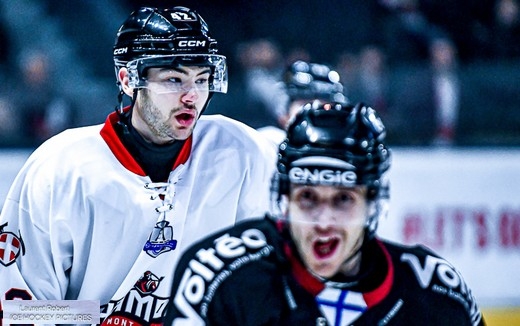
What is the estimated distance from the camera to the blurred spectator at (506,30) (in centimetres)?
596

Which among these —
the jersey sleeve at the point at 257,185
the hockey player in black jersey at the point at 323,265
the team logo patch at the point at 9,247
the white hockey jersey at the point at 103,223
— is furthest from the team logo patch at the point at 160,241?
the hockey player in black jersey at the point at 323,265

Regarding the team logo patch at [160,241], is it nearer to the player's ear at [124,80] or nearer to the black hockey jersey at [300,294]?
the player's ear at [124,80]

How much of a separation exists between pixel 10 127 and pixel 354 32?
2.01 meters

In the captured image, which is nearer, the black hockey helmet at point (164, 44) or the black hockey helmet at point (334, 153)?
the black hockey helmet at point (334, 153)

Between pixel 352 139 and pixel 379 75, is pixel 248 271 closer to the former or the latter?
pixel 352 139

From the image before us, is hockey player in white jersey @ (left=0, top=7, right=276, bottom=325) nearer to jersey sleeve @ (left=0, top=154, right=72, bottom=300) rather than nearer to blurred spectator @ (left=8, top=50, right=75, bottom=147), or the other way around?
jersey sleeve @ (left=0, top=154, right=72, bottom=300)

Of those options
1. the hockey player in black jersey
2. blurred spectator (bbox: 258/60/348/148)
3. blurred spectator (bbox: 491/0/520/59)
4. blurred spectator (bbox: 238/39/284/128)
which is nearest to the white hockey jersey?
the hockey player in black jersey

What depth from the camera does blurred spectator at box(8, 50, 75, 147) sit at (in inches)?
202

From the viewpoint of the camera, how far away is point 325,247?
5.70 feet

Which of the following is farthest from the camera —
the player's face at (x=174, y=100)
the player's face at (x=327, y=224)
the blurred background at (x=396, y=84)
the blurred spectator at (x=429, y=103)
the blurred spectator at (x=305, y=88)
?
the blurred spectator at (x=429, y=103)

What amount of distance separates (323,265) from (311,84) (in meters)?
2.20

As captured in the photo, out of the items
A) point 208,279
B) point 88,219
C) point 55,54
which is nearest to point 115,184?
point 88,219

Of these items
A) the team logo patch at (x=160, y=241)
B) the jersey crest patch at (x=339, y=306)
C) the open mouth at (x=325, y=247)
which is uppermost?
the open mouth at (x=325, y=247)

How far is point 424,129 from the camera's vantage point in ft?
18.1
